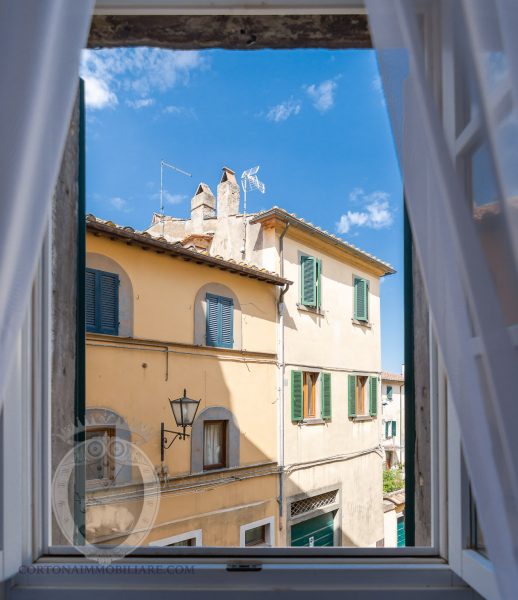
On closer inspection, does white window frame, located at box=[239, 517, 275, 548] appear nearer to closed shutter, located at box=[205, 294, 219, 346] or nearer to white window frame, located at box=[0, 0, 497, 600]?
closed shutter, located at box=[205, 294, 219, 346]

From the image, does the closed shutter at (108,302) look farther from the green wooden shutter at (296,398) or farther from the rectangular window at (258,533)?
the rectangular window at (258,533)

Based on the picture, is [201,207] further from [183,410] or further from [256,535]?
[256,535]

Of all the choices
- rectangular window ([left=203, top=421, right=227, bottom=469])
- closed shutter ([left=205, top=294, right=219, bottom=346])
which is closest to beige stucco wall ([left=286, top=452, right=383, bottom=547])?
rectangular window ([left=203, top=421, right=227, bottom=469])

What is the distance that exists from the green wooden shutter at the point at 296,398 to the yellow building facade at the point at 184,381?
13.1 inches

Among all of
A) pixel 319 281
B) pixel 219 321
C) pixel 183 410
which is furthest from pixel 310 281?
pixel 183 410

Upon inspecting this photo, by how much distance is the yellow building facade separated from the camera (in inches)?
247

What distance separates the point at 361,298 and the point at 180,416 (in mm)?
5093

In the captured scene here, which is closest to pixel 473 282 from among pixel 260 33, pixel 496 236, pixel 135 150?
pixel 496 236

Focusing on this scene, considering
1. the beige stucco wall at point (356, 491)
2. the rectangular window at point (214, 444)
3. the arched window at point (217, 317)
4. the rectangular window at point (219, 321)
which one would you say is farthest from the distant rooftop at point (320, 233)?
the beige stucco wall at point (356, 491)

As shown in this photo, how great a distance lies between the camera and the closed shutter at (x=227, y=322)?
7973 mm

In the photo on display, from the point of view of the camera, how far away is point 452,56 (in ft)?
2.03

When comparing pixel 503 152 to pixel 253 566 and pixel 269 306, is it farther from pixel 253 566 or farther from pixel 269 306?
pixel 269 306

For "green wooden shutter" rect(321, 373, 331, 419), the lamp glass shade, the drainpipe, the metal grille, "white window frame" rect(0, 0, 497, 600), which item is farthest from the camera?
"green wooden shutter" rect(321, 373, 331, 419)

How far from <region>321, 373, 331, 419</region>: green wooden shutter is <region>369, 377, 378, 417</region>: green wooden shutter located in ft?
4.59
